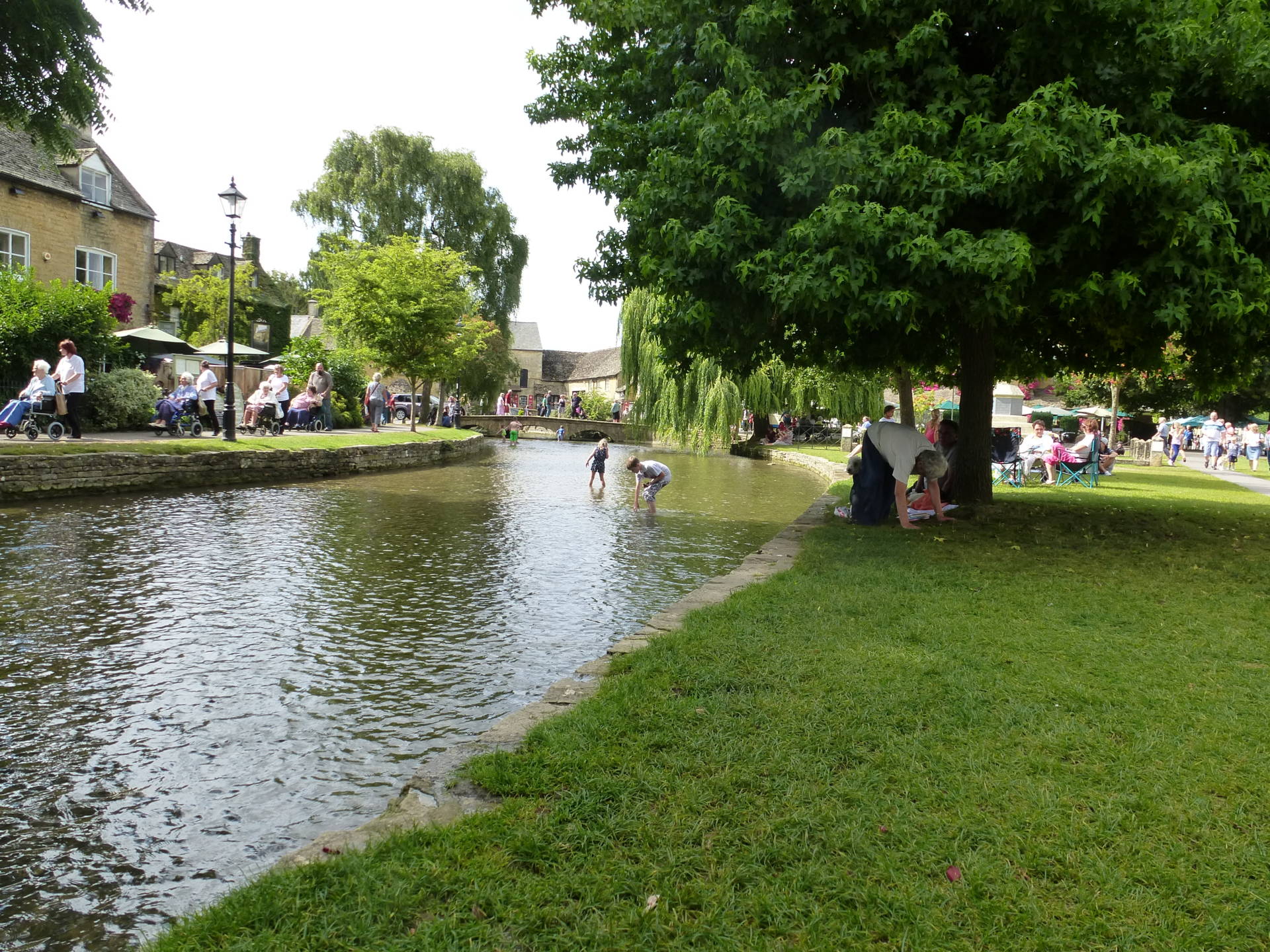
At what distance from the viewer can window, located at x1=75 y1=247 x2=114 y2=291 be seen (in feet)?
103

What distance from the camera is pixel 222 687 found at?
5590 mm

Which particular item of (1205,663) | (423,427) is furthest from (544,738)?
(423,427)

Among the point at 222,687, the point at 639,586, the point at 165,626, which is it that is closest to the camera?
the point at 222,687

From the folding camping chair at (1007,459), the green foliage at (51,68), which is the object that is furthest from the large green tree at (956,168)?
the folding camping chair at (1007,459)

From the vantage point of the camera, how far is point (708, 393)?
32.7 m

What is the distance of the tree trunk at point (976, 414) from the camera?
1135 centimetres

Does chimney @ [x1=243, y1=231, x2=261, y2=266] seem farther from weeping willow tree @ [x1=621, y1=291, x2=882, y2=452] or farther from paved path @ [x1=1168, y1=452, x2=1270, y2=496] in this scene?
paved path @ [x1=1168, y1=452, x2=1270, y2=496]

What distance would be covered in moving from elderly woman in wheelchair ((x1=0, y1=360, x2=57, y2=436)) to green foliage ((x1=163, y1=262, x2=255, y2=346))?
2490cm

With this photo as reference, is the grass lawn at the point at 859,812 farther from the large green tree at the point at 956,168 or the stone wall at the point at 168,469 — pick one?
the stone wall at the point at 168,469

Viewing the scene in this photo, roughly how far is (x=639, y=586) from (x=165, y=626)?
4342mm

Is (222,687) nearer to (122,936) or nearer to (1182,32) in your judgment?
(122,936)

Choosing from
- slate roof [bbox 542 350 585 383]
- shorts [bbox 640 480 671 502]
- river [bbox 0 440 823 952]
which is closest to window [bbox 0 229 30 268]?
river [bbox 0 440 823 952]

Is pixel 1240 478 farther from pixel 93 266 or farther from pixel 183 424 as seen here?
pixel 93 266

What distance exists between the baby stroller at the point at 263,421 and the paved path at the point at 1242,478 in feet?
75.6
